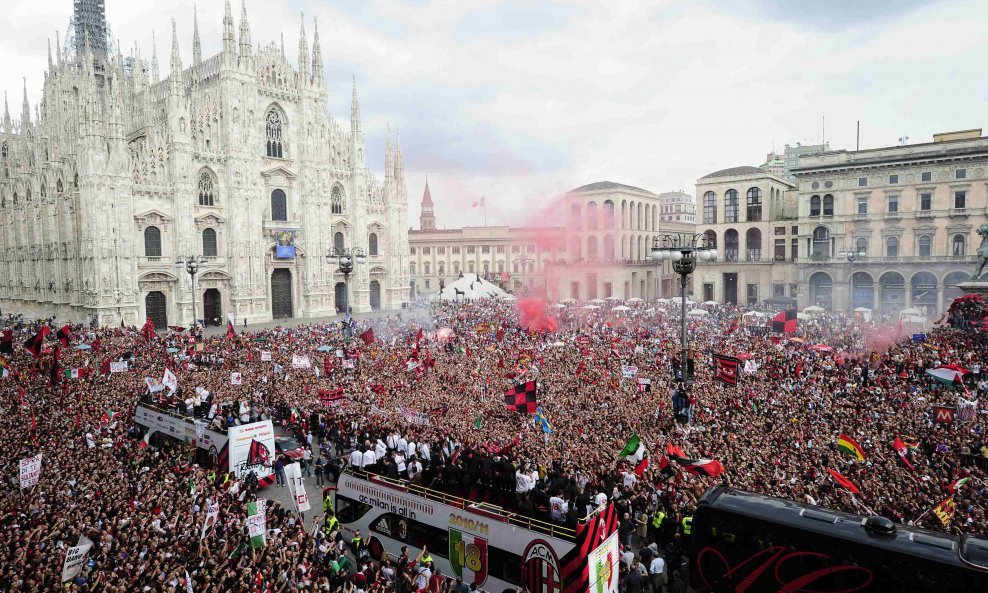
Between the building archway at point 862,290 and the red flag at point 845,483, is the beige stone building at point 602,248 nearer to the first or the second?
the building archway at point 862,290

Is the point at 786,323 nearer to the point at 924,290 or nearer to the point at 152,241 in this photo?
the point at 924,290

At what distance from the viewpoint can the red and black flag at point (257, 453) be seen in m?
15.4

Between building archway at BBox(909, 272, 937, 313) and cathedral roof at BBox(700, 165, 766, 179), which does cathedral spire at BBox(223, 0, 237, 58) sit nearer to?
cathedral roof at BBox(700, 165, 766, 179)

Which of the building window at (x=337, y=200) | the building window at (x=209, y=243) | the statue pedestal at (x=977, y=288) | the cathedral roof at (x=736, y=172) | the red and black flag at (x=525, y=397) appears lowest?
the red and black flag at (x=525, y=397)

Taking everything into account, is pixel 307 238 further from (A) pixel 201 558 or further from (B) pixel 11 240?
(A) pixel 201 558

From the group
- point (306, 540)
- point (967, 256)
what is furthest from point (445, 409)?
point (967, 256)

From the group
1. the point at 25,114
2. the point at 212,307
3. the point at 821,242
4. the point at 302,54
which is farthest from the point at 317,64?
the point at 821,242

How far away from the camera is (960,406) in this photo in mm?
16281

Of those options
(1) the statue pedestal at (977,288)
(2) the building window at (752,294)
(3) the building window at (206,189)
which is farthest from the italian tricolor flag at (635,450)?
(2) the building window at (752,294)

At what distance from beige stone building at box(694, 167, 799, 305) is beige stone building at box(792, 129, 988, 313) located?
3.10 m

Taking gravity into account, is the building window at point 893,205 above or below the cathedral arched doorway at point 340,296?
above

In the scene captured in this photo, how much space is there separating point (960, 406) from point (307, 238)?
155 feet

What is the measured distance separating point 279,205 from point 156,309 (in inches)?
522

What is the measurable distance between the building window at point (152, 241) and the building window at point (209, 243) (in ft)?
10.7
